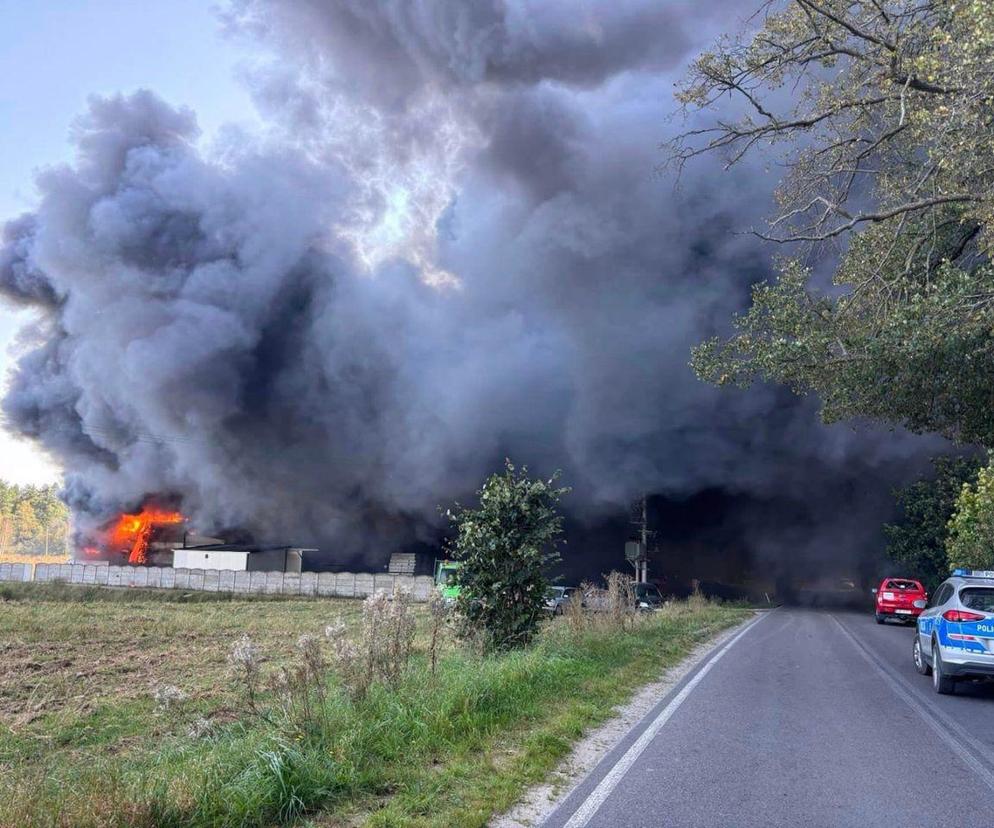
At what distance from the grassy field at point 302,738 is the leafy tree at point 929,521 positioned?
2699 centimetres

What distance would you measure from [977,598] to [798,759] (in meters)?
5.49

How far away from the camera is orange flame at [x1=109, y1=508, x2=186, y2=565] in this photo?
6053 centimetres

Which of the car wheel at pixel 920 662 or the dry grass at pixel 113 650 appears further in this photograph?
the car wheel at pixel 920 662

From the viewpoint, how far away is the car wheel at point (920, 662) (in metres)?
12.1

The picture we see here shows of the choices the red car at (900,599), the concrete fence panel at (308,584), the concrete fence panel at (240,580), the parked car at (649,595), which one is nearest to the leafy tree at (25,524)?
the concrete fence panel at (240,580)

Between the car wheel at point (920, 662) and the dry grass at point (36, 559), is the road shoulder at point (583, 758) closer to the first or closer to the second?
the car wheel at point (920, 662)

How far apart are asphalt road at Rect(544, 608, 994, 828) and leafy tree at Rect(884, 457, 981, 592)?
28.0 meters

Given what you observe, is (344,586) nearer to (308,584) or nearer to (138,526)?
(308,584)

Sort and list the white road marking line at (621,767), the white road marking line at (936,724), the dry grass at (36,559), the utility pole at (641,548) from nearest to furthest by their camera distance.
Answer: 1. the white road marking line at (621,767)
2. the white road marking line at (936,724)
3. the utility pole at (641,548)
4. the dry grass at (36,559)

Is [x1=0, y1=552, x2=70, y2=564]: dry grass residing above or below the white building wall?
below

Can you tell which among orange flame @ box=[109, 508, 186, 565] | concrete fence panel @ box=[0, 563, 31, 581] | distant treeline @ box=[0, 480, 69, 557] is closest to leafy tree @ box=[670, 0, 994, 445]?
concrete fence panel @ box=[0, 563, 31, 581]

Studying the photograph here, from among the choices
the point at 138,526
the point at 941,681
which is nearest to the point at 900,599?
the point at 941,681

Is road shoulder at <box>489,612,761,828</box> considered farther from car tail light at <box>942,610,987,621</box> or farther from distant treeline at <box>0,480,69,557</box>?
distant treeline at <box>0,480,69,557</box>

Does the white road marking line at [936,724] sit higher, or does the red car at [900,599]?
the red car at [900,599]
